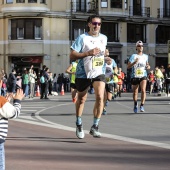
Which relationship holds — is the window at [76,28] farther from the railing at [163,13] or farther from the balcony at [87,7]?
the railing at [163,13]

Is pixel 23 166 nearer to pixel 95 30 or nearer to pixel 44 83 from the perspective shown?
pixel 95 30

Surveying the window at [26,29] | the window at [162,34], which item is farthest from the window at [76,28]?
the window at [162,34]

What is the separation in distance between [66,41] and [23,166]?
46.2 meters

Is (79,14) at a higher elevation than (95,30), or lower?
higher

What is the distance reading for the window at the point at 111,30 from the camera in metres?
55.9

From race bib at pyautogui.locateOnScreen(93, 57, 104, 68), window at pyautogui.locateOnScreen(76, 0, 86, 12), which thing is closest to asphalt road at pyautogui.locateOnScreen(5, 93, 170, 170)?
race bib at pyautogui.locateOnScreen(93, 57, 104, 68)

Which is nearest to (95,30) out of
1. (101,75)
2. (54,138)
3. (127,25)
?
(101,75)

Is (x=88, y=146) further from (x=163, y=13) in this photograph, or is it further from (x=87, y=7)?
(x=163, y=13)

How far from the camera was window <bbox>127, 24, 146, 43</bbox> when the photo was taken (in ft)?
188

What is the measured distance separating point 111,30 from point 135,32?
3017 mm

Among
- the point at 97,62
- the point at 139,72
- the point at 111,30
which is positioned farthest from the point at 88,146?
the point at 111,30

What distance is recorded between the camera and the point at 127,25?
57031 mm

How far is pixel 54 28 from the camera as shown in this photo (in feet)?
174

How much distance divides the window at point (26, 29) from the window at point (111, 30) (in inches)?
271
